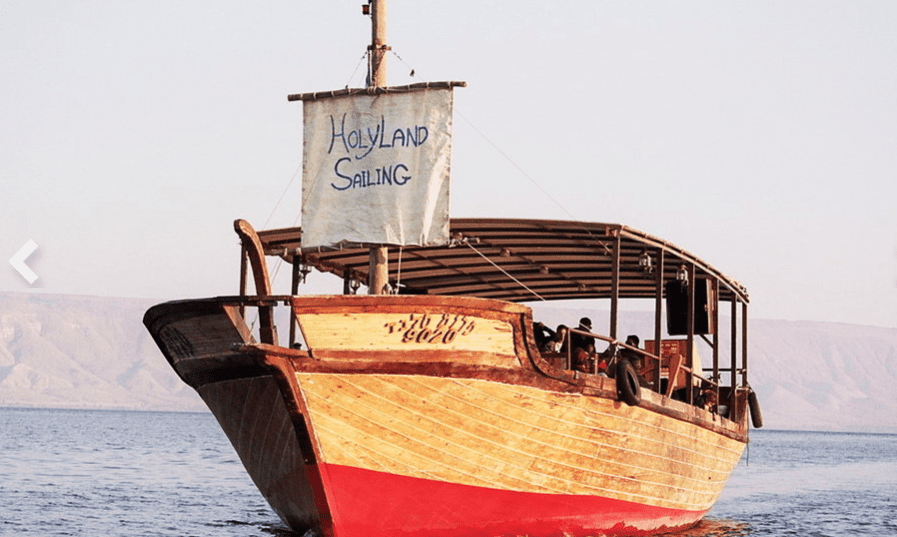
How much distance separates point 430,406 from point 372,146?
382 cm

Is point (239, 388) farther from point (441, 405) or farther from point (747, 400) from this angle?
point (747, 400)

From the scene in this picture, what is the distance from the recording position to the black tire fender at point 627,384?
50.5ft

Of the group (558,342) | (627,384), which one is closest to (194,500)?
(558,342)

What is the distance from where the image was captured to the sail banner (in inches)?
633

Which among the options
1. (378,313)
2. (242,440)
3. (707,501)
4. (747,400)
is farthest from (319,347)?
(747,400)

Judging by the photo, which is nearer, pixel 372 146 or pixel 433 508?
pixel 433 508

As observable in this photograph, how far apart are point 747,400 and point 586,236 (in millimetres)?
6676

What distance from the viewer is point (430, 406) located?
1395 cm

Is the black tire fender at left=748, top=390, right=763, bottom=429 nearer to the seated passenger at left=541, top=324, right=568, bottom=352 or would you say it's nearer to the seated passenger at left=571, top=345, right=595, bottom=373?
the seated passenger at left=541, top=324, right=568, bottom=352

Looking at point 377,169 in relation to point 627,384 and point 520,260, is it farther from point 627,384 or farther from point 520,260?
point 627,384

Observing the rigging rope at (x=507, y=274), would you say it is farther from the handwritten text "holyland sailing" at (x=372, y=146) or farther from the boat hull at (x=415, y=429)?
the boat hull at (x=415, y=429)

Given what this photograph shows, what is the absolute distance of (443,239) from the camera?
16031 millimetres

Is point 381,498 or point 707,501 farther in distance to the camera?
point 707,501

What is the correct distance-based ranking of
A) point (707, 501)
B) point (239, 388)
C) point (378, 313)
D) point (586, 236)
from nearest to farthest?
1. point (378, 313)
2. point (239, 388)
3. point (586, 236)
4. point (707, 501)
